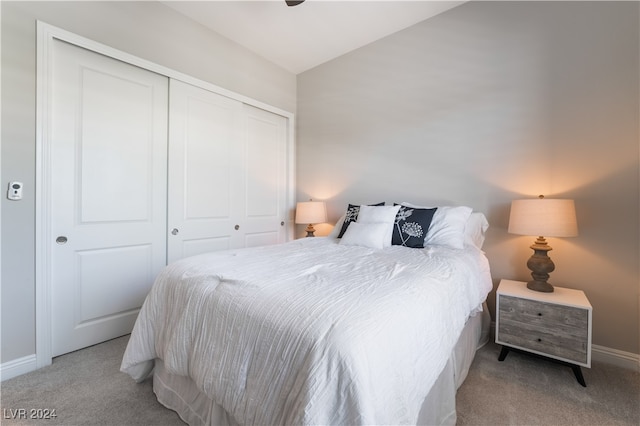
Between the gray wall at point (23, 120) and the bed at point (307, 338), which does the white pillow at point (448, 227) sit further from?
the gray wall at point (23, 120)

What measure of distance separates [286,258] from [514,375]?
1622 mm

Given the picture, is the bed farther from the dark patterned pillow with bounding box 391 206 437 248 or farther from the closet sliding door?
the closet sliding door

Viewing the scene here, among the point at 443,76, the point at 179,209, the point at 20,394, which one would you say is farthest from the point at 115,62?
the point at 443,76

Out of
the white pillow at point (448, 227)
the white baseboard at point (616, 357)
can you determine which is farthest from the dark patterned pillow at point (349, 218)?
the white baseboard at point (616, 357)

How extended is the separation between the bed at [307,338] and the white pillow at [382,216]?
0.56 meters

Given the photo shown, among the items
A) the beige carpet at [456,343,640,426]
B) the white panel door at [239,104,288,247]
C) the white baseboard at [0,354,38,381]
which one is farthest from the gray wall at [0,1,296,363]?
the beige carpet at [456,343,640,426]

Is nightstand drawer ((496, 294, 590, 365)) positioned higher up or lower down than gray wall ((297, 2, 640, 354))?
lower down

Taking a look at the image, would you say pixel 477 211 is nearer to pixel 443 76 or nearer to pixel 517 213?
pixel 517 213

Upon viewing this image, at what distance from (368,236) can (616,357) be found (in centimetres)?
183

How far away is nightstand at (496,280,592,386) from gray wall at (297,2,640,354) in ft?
1.22

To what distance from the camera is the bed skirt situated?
112 cm

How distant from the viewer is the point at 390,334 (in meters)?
0.84

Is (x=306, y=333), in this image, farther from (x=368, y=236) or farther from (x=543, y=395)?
(x=543, y=395)

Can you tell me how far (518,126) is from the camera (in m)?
2.16
